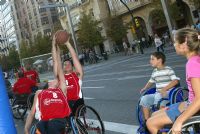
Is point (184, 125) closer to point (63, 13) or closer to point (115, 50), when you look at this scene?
point (115, 50)

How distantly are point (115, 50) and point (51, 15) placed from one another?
157ft

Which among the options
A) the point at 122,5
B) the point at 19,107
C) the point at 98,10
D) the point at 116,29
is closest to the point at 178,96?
the point at 19,107

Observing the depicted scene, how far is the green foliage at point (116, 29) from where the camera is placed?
2202 inches

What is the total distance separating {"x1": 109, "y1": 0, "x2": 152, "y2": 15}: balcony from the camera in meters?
55.2

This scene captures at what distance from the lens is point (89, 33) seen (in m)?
57.7

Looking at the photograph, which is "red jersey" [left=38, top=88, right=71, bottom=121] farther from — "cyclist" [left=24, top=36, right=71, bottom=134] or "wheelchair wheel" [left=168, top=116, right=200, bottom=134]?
"wheelchair wheel" [left=168, top=116, right=200, bottom=134]

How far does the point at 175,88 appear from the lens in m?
6.10

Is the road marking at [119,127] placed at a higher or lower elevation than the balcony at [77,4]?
lower

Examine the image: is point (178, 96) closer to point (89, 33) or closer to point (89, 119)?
point (89, 119)

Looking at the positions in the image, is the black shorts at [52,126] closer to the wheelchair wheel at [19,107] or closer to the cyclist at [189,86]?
the cyclist at [189,86]

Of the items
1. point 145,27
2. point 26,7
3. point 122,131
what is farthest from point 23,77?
point 26,7

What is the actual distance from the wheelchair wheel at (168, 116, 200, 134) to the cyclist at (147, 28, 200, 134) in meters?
0.09

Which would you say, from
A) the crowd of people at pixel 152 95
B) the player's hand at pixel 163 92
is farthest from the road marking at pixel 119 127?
the player's hand at pixel 163 92

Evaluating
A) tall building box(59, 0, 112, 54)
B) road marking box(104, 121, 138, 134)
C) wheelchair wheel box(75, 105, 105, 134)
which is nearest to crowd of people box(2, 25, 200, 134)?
wheelchair wheel box(75, 105, 105, 134)
